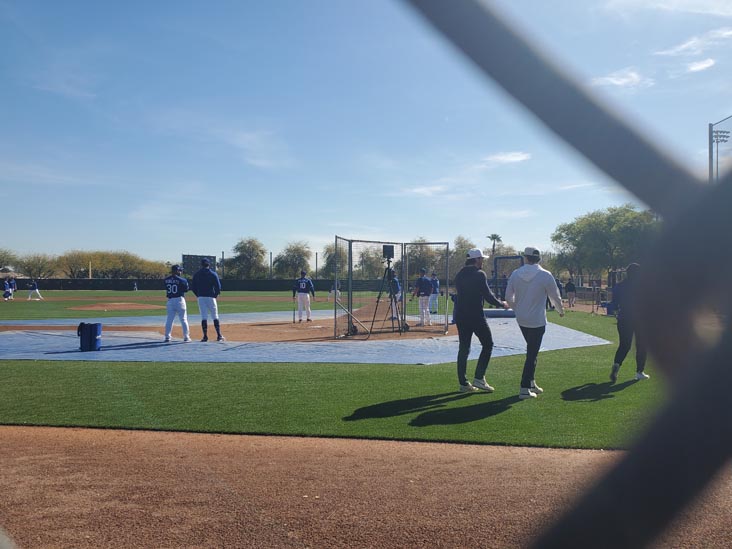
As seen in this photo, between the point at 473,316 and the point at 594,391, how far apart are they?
74.8 inches

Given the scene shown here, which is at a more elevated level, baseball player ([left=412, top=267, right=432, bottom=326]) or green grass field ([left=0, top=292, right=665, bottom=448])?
baseball player ([left=412, top=267, right=432, bottom=326])

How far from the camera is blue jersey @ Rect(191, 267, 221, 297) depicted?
14047 millimetres

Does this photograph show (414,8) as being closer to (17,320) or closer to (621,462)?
(621,462)

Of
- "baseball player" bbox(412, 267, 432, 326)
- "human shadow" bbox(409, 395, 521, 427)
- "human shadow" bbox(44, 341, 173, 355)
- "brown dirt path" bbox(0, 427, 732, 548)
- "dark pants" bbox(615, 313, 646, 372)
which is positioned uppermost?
"baseball player" bbox(412, 267, 432, 326)

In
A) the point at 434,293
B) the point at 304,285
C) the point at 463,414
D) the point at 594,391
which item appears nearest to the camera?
the point at 463,414

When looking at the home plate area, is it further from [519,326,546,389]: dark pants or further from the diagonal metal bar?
the diagonal metal bar

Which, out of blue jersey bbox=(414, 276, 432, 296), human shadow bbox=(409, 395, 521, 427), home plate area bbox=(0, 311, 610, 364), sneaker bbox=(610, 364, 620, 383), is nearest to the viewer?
human shadow bbox=(409, 395, 521, 427)

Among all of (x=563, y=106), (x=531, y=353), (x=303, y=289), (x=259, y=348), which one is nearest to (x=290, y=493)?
(x=563, y=106)

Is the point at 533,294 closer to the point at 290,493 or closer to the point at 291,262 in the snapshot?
the point at 290,493

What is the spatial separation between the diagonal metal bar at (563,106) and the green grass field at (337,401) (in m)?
4.15

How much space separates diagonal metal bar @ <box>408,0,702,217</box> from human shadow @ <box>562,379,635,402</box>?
20.3ft

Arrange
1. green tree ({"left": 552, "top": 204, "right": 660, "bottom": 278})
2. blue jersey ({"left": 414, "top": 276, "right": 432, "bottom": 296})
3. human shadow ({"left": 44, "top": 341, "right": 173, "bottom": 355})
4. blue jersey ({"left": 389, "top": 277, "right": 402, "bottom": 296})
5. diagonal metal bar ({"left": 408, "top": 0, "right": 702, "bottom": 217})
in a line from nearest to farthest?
diagonal metal bar ({"left": 408, "top": 0, "right": 702, "bottom": 217}), human shadow ({"left": 44, "top": 341, "right": 173, "bottom": 355}), blue jersey ({"left": 389, "top": 277, "right": 402, "bottom": 296}), blue jersey ({"left": 414, "top": 276, "right": 432, "bottom": 296}), green tree ({"left": 552, "top": 204, "right": 660, "bottom": 278})

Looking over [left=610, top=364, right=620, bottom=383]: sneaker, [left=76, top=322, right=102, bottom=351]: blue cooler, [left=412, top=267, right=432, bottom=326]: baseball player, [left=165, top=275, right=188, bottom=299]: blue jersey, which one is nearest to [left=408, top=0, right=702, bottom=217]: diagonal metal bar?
[left=610, top=364, right=620, bottom=383]: sneaker

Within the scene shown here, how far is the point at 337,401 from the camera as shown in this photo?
7.27 metres
